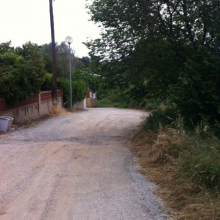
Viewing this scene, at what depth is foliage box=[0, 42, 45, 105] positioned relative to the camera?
16656 millimetres

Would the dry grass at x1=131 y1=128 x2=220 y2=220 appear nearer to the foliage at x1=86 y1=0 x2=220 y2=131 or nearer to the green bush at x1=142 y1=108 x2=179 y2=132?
the green bush at x1=142 y1=108 x2=179 y2=132

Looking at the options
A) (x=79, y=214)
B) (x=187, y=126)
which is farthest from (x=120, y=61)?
(x=79, y=214)

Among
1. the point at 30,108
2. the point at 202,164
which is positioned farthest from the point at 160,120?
the point at 30,108

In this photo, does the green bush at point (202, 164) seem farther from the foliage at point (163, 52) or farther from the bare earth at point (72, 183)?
the foliage at point (163, 52)

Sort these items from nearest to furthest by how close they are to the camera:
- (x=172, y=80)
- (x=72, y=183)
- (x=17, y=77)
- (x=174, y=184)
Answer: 1. (x=174, y=184)
2. (x=72, y=183)
3. (x=172, y=80)
4. (x=17, y=77)

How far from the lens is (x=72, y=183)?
7.46 metres

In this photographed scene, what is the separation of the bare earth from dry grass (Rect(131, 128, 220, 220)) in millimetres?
252

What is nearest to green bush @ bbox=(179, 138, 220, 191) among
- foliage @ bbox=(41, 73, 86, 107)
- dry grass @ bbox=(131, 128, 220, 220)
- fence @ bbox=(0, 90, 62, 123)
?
dry grass @ bbox=(131, 128, 220, 220)

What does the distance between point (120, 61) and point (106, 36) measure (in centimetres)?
110

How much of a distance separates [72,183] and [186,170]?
7.29 ft

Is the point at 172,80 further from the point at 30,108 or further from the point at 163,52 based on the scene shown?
the point at 30,108

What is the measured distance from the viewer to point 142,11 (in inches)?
510

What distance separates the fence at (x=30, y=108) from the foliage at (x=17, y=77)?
40 cm

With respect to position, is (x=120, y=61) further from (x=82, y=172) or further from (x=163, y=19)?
(x=82, y=172)
